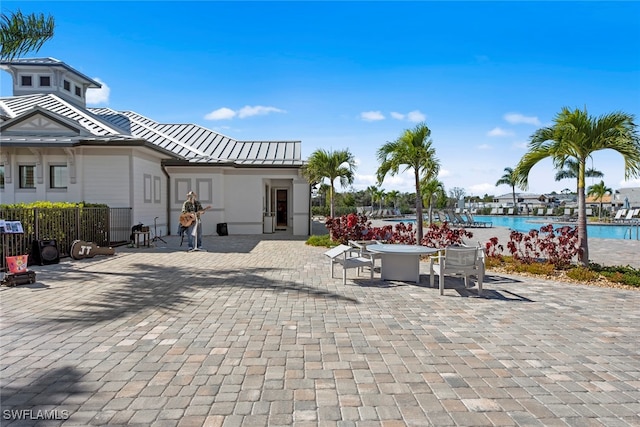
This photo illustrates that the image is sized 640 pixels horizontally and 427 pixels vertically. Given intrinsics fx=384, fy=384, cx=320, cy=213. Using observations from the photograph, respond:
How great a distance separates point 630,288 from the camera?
7.22 metres

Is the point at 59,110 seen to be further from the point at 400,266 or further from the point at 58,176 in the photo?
the point at 400,266

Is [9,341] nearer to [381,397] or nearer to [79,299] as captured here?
[79,299]

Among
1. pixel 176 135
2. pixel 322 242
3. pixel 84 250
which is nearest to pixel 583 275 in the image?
pixel 322 242

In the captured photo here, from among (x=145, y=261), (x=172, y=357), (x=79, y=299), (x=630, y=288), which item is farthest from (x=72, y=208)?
(x=630, y=288)

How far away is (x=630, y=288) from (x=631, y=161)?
2854 millimetres

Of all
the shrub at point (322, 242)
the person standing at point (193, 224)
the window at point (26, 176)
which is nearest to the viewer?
the person standing at point (193, 224)

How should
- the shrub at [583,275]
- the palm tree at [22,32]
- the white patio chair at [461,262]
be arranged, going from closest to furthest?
the white patio chair at [461,262]
the shrub at [583,275]
the palm tree at [22,32]

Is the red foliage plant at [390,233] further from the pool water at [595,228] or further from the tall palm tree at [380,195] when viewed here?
the tall palm tree at [380,195]

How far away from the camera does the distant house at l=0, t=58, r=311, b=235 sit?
14.2 meters

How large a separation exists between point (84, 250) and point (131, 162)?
191 inches

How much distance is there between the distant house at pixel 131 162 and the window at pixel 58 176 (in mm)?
33

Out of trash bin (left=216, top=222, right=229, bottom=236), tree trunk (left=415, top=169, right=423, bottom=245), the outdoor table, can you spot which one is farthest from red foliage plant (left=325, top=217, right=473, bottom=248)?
trash bin (left=216, top=222, right=229, bottom=236)

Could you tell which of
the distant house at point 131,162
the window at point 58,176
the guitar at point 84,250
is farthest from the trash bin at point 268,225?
the guitar at point 84,250

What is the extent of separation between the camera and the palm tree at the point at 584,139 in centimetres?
814
